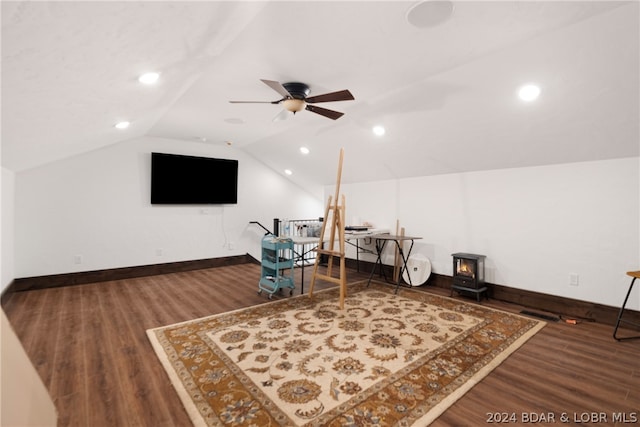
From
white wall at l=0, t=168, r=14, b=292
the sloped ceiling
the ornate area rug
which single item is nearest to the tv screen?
the sloped ceiling

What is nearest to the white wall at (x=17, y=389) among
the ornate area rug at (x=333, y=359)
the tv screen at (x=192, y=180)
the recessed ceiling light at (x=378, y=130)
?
the ornate area rug at (x=333, y=359)

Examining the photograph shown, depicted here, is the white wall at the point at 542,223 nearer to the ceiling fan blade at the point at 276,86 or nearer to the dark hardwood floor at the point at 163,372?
the dark hardwood floor at the point at 163,372

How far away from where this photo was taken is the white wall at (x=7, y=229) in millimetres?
3807

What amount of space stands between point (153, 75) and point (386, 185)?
14.1 ft

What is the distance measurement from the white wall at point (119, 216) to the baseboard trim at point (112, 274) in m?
0.08

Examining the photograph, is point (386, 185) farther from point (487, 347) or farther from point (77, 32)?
point (77, 32)

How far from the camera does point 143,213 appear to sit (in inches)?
216

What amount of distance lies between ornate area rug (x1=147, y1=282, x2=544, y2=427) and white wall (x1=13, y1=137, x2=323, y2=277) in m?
2.88

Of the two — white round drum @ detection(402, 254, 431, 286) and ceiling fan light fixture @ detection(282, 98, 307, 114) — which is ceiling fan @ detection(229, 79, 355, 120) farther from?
white round drum @ detection(402, 254, 431, 286)

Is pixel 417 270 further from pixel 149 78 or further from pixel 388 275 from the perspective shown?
pixel 149 78

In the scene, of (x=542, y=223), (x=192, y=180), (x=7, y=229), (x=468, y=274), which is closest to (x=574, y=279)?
(x=542, y=223)

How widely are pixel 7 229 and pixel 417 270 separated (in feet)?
19.1

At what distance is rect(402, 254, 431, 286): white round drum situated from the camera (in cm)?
485

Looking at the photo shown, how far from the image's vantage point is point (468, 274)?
13.7 ft
